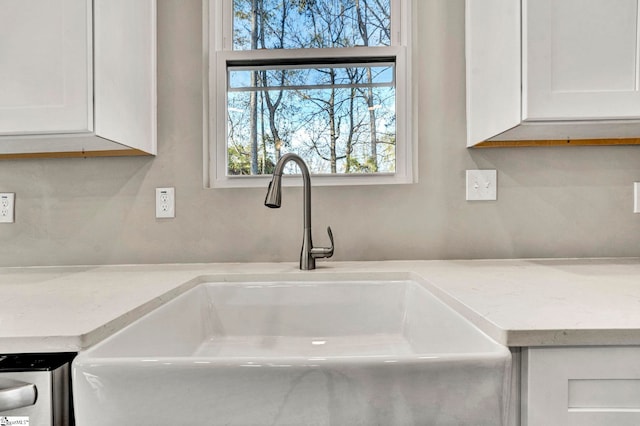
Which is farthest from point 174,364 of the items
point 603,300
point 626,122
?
point 626,122

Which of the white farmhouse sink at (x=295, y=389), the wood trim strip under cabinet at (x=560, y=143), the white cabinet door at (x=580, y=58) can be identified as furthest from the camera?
the wood trim strip under cabinet at (x=560, y=143)

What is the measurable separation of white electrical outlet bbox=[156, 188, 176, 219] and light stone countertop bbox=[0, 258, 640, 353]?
0.19m

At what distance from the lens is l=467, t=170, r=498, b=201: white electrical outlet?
1.40 m

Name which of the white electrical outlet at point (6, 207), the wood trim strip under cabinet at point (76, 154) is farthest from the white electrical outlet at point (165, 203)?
the white electrical outlet at point (6, 207)

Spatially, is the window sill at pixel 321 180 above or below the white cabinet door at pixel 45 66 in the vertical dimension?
below

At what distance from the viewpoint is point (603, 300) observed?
2.62 ft

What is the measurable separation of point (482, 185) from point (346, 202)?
494 millimetres

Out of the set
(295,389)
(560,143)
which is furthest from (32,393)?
(560,143)

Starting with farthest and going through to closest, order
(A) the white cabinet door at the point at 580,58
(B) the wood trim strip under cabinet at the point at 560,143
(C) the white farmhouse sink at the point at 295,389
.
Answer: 1. (B) the wood trim strip under cabinet at the point at 560,143
2. (A) the white cabinet door at the point at 580,58
3. (C) the white farmhouse sink at the point at 295,389

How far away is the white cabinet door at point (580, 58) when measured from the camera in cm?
101

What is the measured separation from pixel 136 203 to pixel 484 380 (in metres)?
1.28

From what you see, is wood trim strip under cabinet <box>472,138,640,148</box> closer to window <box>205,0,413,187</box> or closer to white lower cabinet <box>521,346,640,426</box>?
window <box>205,0,413,187</box>

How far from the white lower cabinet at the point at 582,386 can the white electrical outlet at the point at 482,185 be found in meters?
0.82

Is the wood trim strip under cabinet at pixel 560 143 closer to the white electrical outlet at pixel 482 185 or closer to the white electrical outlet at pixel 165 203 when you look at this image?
the white electrical outlet at pixel 482 185
